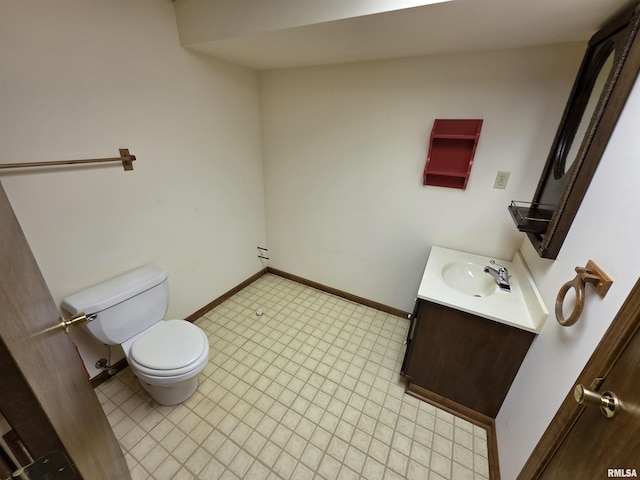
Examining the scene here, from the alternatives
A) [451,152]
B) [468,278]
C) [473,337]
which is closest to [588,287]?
[473,337]

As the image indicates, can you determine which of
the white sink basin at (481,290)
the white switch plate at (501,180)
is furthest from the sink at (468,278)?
the white switch plate at (501,180)

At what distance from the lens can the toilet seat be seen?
1335 mm

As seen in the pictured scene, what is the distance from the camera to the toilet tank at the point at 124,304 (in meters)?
1.35

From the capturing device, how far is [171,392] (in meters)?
1.50

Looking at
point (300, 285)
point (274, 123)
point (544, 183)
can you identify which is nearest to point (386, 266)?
point (300, 285)

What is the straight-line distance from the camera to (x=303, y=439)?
1.42 m

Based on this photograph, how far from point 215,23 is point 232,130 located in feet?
2.53

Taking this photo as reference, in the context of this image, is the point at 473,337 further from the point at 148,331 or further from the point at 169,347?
the point at 148,331

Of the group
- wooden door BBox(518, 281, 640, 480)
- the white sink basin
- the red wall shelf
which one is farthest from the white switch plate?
wooden door BBox(518, 281, 640, 480)

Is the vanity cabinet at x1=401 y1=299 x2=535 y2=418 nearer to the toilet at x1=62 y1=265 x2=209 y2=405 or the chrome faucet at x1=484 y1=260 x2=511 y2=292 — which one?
the chrome faucet at x1=484 y1=260 x2=511 y2=292

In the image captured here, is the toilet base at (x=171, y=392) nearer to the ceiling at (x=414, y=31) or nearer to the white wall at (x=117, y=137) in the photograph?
the white wall at (x=117, y=137)

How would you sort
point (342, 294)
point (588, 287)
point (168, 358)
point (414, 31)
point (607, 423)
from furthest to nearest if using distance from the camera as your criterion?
1. point (342, 294)
2. point (168, 358)
3. point (414, 31)
4. point (588, 287)
5. point (607, 423)

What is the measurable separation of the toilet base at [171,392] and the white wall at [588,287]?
1663 millimetres

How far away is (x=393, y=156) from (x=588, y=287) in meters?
1.35
